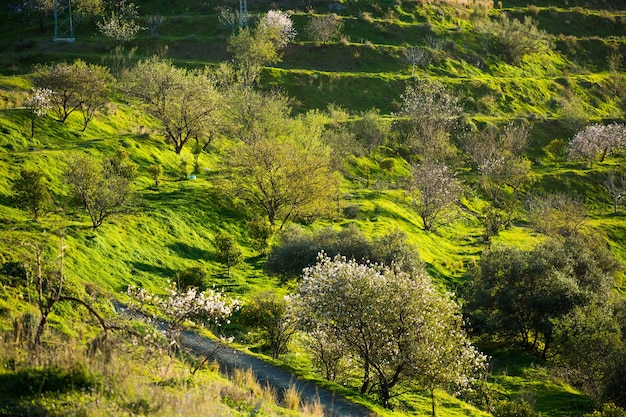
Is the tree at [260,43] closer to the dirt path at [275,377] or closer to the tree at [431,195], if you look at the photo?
the tree at [431,195]

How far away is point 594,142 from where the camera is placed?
100938mm

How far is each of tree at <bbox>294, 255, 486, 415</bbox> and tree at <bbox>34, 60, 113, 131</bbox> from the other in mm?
46358

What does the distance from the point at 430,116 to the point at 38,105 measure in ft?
205

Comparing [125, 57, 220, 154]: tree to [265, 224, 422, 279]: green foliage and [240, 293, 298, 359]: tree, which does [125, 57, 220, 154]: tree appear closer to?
[265, 224, 422, 279]: green foliage

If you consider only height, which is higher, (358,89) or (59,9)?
(59,9)

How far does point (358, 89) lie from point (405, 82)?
10208mm

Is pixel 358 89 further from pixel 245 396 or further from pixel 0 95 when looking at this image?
pixel 245 396

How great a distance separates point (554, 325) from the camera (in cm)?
4344

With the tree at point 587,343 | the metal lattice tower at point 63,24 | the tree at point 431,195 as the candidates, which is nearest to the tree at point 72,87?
the tree at point 431,195

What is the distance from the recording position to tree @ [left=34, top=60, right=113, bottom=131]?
2525 inches

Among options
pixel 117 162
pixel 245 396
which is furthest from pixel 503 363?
pixel 117 162

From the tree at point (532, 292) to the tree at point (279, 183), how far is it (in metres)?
16.7

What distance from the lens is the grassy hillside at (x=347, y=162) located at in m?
38.4

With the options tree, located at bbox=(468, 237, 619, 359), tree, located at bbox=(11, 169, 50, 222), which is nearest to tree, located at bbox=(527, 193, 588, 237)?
tree, located at bbox=(468, 237, 619, 359)
